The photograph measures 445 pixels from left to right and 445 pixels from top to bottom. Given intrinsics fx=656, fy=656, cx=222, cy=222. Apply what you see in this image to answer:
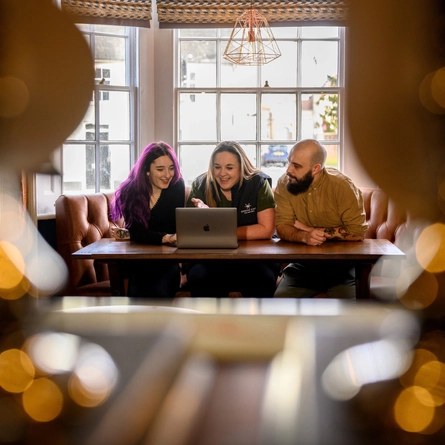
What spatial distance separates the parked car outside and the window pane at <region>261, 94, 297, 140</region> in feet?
0.25

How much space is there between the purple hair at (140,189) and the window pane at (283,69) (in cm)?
156

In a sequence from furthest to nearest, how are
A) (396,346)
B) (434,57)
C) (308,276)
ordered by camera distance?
1. (308,276)
2. (396,346)
3. (434,57)

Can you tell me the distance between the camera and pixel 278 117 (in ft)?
16.2

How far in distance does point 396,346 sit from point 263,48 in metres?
4.23

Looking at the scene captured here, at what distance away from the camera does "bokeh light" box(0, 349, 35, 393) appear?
0.94 feet

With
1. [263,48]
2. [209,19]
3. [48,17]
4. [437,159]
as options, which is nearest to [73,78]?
[48,17]

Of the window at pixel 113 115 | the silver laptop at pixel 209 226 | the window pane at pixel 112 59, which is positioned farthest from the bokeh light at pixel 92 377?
the window pane at pixel 112 59

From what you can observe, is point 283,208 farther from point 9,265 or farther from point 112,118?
point 9,265

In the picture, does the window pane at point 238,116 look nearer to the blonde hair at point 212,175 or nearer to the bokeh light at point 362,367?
the blonde hair at point 212,175

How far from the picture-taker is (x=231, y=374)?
0.29 metres

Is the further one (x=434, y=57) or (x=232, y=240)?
(x=232, y=240)

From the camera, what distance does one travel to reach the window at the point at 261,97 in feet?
15.9

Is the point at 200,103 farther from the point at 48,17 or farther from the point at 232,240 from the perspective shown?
the point at 48,17

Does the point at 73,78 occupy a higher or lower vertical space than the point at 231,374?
higher
